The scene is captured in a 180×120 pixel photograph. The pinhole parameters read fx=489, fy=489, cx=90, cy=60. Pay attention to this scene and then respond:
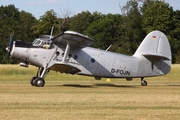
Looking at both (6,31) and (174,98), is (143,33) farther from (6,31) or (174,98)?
(174,98)

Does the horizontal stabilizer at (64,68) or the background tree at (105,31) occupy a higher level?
the background tree at (105,31)

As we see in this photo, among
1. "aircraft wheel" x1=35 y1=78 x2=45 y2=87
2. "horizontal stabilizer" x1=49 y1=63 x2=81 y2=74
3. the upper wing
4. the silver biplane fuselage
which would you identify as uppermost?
the upper wing

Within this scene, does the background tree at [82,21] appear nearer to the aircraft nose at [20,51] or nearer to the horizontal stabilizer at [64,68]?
the horizontal stabilizer at [64,68]

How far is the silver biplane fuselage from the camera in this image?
2403 centimetres

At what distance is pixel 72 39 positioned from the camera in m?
23.7

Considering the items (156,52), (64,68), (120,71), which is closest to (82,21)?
(156,52)

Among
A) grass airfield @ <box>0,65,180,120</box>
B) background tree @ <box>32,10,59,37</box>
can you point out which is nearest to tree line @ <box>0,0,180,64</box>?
background tree @ <box>32,10,59,37</box>

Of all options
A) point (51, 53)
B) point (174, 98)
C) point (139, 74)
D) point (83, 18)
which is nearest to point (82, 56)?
point (51, 53)

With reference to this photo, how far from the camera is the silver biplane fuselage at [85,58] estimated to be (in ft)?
78.8

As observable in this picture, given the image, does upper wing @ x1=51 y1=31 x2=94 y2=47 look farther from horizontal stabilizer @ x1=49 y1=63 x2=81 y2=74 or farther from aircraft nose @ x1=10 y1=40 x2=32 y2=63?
aircraft nose @ x1=10 y1=40 x2=32 y2=63

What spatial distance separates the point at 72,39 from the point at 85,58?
5.71ft

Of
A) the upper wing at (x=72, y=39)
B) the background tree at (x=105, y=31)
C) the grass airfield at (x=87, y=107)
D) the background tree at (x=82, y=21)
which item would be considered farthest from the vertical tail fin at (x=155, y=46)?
the background tree at (x=82, y=21)

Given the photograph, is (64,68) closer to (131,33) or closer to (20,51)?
(20,51)

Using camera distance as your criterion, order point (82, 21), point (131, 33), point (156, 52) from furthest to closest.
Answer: point (82, 21) < point (131, 33) < point (156, 52)
